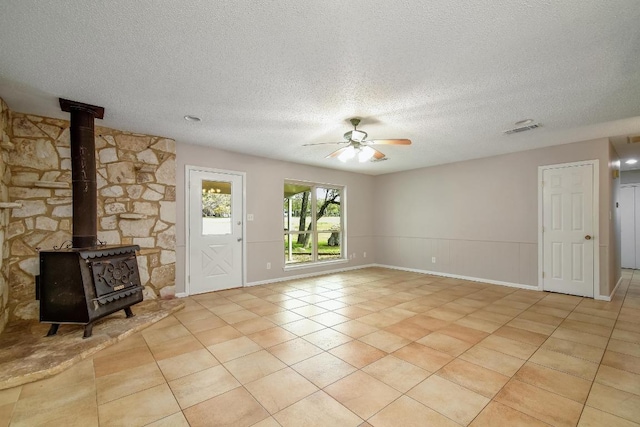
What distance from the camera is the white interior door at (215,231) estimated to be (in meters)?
4.64

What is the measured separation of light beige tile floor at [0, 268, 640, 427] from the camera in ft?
5.85

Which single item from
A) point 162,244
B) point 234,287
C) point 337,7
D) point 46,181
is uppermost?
point 337,7

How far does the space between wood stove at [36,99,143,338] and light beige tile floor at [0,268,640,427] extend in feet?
1.68

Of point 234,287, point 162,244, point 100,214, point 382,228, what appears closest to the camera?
point 100,214

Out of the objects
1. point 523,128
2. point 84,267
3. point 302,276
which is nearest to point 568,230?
point 523,128

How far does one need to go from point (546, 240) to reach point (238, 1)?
5683mm

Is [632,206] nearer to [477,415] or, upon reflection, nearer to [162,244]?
[477,415]

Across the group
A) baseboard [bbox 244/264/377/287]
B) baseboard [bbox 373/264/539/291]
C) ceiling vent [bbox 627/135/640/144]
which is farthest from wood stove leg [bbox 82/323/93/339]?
ceiling vent [bbox 627/135/640/144]

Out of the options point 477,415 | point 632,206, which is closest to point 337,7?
point 477,415

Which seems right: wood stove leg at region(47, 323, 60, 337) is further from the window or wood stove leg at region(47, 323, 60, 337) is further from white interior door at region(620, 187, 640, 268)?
white interior door at region(620, 187, 640, 268)

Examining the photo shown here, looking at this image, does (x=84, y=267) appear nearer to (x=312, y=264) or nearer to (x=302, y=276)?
(x=302, y=276)

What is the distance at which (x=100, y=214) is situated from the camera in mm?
3809

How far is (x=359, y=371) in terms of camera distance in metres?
2.29

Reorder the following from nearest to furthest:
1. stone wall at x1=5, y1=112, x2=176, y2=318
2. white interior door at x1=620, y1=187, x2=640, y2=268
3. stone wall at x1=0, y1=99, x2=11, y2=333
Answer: stone wall at x1=0, y1=99, x2=11, y2=333 → stone wall at x1=5, y1=112, x2=176, y2=318 → white interior door at x1=620, y1=187, x2=640, y2=268
